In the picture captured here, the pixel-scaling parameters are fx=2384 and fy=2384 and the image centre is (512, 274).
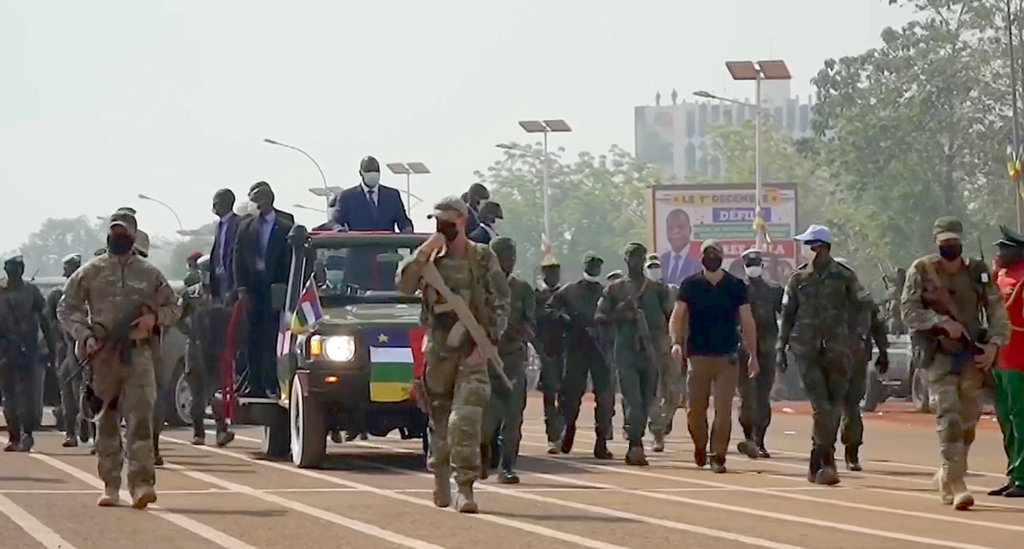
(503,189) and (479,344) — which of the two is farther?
(503,189)

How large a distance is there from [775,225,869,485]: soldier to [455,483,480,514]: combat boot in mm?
4146

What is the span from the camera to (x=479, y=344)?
15414 mm

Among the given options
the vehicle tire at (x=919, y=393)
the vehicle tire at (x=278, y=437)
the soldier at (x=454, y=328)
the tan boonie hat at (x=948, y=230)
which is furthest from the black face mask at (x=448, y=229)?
the vehicle tire at (x=919, y=393)

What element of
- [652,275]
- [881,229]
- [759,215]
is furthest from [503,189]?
[652,275]

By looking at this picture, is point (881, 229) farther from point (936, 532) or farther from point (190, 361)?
point (936, 532)

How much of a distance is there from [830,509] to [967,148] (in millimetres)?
65642

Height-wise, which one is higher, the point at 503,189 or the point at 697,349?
the point at 503,189

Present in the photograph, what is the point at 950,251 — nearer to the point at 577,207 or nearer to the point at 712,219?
the point at 712,219

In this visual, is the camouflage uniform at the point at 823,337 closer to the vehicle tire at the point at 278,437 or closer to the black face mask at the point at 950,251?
the black face mask at the point at 950,251

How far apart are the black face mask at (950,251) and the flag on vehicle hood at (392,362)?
16.0 feet

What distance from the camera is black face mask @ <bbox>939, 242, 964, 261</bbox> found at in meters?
16.3

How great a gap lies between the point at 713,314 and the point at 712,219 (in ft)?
216

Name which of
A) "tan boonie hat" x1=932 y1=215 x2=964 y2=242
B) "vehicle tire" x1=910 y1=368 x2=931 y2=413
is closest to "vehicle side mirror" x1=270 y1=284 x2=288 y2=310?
"tan boonie hat" x1=932 y1=215 x2=964 y2=242

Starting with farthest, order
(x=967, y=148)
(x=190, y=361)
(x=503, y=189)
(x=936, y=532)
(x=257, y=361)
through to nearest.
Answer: (x=503, y=189), (x=967, y=148), (x=190, y=361), (x=257, y=361), (x=936, y=532)
